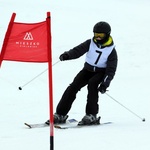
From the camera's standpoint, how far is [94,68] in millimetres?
7418

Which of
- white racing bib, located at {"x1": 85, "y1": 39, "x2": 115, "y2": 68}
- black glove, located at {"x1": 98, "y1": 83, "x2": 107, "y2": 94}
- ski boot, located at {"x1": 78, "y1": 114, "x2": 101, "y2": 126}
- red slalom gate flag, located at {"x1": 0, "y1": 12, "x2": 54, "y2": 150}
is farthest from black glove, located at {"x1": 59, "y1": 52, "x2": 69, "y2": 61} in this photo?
red slalom gate flag, located at {"x1": 0, "y1": 12, "x2": 54, "y2": 150}

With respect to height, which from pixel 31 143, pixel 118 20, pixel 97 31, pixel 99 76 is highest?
pixel 118 20

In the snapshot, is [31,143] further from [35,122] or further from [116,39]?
[116,39]

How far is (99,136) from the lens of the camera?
245 inches

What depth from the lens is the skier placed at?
7.15 metres

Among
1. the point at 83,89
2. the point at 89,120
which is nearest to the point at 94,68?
the point at 89,120

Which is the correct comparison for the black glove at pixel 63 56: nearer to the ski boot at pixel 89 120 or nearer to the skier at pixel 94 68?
the skier at pixel 94 68

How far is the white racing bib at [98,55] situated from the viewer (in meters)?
7.23

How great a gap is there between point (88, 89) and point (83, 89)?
162 inches

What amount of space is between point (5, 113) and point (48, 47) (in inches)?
138

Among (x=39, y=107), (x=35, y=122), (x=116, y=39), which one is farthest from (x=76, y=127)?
(x=116, y=39)

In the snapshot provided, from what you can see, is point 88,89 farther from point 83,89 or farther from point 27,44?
point 83,89

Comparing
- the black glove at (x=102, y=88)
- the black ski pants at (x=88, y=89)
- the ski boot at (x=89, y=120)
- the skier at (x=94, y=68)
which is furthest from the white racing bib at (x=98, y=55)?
the ski boot at (x=89, y=120)

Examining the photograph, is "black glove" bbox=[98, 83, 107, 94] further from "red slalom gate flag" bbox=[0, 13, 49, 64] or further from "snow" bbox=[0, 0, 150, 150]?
"red slalom gate flag" bbox=[0, 13, 49, 64]
